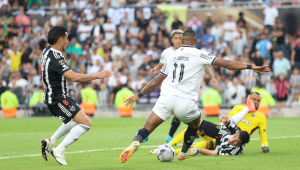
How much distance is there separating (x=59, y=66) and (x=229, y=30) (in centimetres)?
1641

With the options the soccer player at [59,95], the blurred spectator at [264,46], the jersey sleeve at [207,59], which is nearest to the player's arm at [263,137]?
the jersey sleeve at [207,59]

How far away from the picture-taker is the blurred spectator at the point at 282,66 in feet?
70.1

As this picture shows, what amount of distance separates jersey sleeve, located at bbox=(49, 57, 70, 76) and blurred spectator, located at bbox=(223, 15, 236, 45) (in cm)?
1635

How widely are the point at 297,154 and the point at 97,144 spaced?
4776 mm

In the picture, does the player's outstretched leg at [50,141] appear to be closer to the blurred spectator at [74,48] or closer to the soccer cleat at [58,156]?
the soccer cleat at [58,156]

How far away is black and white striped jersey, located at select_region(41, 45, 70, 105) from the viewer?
7.57 meters

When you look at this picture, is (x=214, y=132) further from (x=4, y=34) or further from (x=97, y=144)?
(x=4, y=34)

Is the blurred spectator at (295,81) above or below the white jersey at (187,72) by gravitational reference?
below

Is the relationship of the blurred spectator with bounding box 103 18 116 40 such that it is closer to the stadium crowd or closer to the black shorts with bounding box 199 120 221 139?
the stadium crowd

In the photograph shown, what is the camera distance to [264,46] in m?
22.1

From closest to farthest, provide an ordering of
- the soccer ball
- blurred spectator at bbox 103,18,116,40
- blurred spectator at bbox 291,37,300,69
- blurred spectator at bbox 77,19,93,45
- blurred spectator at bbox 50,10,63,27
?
1. the soccer ball
2. blurred spectator at bbox 291,37,300,69
3. blurred spectator at bbox 103,18,116,40
4. blurred spectator at bbox 77,19,93,45
5. blurred spectator at bbox 50,10,63,27

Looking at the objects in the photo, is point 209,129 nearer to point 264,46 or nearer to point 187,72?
point 187,72

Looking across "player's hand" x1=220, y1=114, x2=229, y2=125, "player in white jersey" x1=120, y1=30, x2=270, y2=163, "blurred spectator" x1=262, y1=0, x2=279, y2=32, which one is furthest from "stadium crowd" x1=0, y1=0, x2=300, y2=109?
"player in white jersey" x1=120, y1=30, x2=270, y2=163

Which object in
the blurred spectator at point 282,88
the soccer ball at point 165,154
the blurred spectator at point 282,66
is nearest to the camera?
the soccer ball at point 165,154
